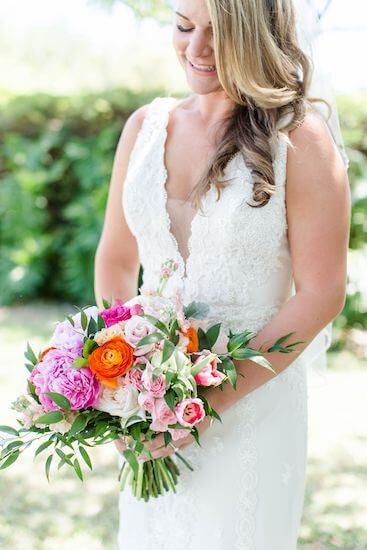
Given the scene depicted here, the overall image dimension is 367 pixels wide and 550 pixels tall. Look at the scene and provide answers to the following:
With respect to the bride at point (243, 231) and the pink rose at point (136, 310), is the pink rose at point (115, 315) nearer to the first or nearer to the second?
the pink rose at point (136, 310)

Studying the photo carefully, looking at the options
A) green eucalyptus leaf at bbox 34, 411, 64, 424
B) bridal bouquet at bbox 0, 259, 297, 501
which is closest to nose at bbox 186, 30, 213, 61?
bridal bouquet at bbox 0, 259, 297, 501

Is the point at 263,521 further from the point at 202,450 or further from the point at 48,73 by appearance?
the point at 48,73

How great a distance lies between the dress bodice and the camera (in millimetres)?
2314

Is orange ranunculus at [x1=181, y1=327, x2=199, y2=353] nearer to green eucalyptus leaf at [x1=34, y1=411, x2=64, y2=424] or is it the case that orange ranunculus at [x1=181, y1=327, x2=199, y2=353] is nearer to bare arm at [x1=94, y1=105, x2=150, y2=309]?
green eucalyptus leaf at [x1=34, y1=411, x2=64, y2=424]

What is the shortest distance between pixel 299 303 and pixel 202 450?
56 centimetres

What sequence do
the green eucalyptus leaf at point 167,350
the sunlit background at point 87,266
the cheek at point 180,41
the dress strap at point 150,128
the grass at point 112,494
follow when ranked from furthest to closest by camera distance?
the sunlit background at point 87,266 → the grass at point 112,494 → the dress strap at point 150,128 → the cheek at point 180,41 → the green eucalyptus leaf at point 167,350

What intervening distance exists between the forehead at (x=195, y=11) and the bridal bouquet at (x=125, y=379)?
0.74 m

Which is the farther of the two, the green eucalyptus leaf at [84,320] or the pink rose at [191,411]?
the green eucalyptus leaf at [84,320]

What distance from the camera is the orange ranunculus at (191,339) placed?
6.64 ft

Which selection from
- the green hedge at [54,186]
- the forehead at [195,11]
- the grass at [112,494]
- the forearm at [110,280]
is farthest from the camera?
the green hedge at [54,186]

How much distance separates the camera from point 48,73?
1600 cm

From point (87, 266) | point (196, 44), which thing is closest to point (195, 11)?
point (196, 44)

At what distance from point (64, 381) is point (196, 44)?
1032 millimetres

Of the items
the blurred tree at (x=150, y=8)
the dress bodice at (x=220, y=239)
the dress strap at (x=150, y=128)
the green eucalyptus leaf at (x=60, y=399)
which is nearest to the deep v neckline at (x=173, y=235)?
the dress bodice at (x=220, y=239)
